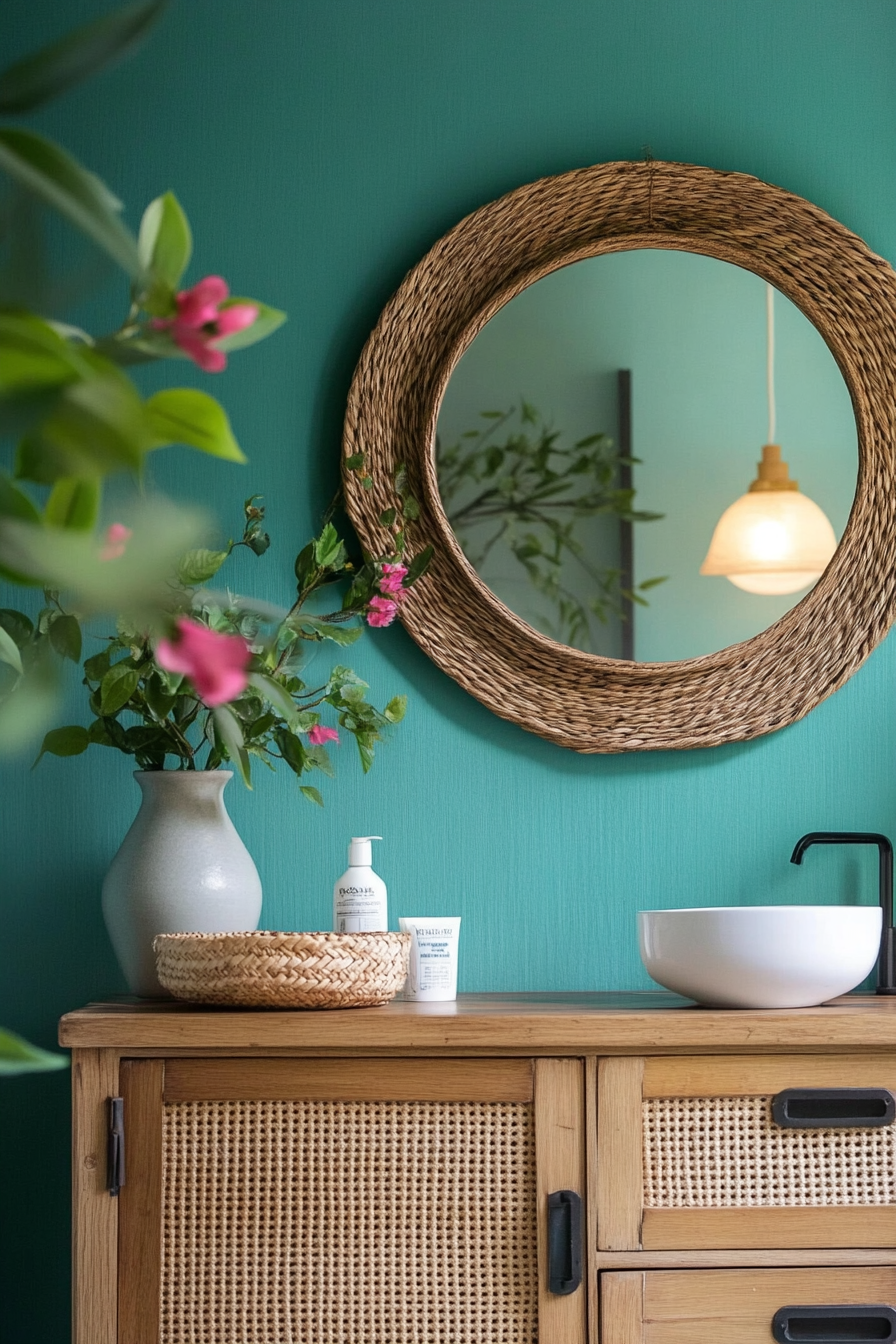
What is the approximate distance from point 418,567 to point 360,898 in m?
0.46

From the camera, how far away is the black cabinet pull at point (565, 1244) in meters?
1.31

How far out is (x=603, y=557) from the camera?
1.86 metres

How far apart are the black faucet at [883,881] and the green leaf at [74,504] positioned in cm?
160

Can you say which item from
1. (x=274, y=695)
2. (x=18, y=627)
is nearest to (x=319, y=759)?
(x=18, y=627)

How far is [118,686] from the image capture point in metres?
1.45

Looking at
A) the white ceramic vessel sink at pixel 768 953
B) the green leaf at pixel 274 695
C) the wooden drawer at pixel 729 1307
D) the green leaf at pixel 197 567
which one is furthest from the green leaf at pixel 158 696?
the green leaf at pixel 274 695

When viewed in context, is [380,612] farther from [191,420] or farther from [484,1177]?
[191,420]

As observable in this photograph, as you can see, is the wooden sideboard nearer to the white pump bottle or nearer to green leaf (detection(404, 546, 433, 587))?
the white pump bottle

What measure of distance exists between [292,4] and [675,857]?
1430 millimetres

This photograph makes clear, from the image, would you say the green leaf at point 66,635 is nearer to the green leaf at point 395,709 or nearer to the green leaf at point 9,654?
the green leaf at point 395,709

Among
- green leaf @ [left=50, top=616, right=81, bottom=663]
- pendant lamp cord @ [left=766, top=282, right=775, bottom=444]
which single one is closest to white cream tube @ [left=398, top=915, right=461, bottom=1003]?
green leaf @ [left=50, top=616, right=81, bottom=663]

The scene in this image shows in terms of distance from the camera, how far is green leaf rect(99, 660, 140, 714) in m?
1.45

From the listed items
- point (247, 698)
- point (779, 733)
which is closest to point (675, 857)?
point (779, 733)

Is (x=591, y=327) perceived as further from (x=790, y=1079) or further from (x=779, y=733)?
(x=790, y=1079)
